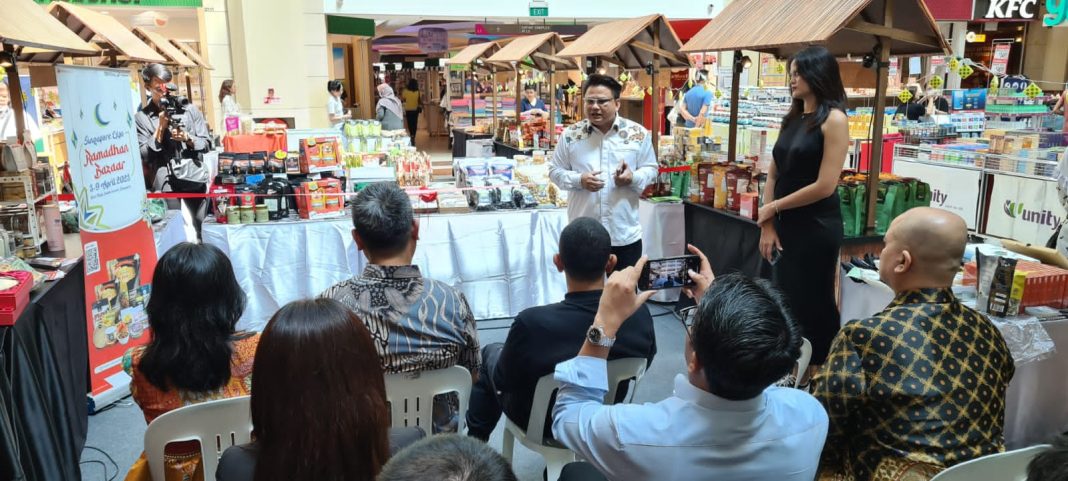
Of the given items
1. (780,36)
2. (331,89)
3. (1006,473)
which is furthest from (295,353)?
(331,89)

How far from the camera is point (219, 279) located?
2.06 metres

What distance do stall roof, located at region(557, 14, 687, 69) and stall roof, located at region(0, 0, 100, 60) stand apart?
3303 millimetres

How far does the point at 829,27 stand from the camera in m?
3.41

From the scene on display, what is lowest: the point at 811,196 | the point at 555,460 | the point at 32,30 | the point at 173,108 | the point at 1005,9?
the point at 555,460

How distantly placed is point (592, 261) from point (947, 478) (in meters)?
1.05

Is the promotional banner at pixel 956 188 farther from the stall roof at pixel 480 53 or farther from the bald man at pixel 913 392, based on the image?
the stall roof at pixel 480 53

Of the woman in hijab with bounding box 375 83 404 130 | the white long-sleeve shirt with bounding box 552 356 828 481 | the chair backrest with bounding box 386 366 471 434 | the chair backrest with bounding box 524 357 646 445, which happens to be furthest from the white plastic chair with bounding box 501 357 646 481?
the woman in hijab with bounding box 375 83 404 130

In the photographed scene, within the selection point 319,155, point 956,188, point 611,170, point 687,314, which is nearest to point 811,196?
point 611,170

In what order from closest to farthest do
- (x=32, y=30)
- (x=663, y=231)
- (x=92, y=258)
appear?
1. (x=32, y=30)
2. (x=92, y=258)
3. (x=663, y=231)

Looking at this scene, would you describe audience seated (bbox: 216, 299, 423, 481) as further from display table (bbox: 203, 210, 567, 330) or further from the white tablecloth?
the white tablecloth

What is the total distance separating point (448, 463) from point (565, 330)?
48.2 inches

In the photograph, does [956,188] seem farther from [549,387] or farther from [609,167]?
[549,387]

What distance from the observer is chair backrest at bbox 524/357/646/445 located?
84.5 inches

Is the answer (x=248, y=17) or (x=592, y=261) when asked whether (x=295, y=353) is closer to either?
(x=592, y=261)
